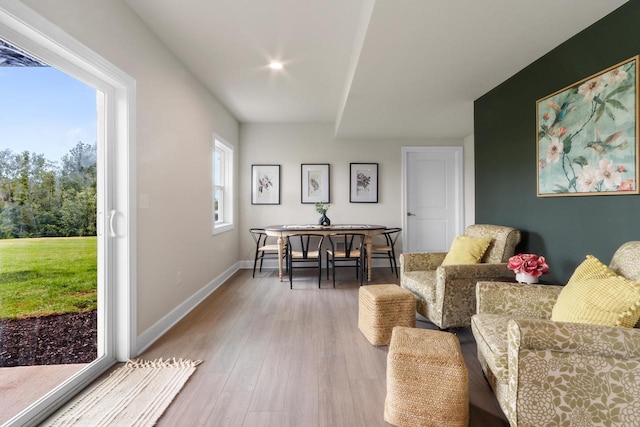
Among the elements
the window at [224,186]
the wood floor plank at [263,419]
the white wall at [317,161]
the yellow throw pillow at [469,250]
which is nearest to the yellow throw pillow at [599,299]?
the yellow throw pillow at [469,250]

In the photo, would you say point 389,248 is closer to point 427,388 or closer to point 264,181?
point 264,181

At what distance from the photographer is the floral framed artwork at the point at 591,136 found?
67.0 inches

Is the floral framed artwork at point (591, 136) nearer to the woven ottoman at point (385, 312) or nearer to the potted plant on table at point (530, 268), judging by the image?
the potted plant on table at point (530, 268)

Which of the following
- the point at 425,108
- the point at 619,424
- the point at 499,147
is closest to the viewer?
the point at 619,424

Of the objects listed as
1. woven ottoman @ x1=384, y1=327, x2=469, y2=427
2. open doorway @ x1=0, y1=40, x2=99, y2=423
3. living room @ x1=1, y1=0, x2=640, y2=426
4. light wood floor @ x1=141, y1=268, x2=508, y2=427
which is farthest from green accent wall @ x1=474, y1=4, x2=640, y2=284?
open doorway @ x1=0, y1=40, x2=99, y2=423

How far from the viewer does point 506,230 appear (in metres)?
2.55

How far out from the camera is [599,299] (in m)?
1.31

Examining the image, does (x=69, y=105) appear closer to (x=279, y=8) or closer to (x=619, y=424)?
(x=279, y=8)

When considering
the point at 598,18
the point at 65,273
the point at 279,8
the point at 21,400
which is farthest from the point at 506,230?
the point at 21,400

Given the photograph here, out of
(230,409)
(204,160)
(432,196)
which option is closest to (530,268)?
(230,409)

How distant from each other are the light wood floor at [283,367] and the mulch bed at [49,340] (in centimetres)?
44

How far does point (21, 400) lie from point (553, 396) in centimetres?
238

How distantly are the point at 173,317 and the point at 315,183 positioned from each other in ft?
10.1

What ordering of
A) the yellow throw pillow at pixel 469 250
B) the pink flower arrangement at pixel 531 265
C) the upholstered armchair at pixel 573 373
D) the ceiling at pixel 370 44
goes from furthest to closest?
the yellow throw pillow at pixel 469 250 → the pink flower arrangement at pixel 531 265 → the ceiling at pixel 370 44 → the upholstered armchair at pixel 573 373
